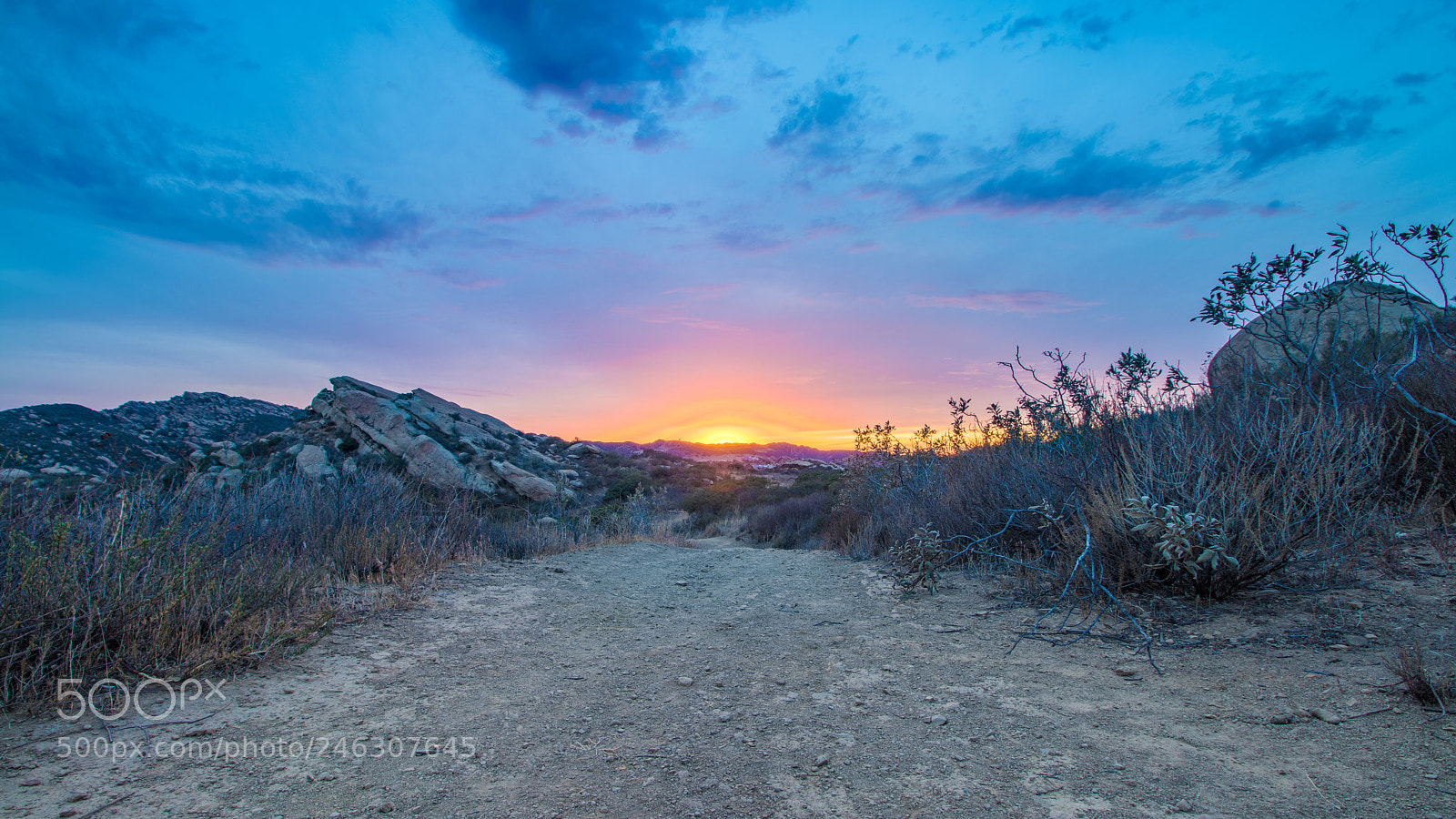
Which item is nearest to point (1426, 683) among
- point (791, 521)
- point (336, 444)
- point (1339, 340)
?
point (1339, 340)

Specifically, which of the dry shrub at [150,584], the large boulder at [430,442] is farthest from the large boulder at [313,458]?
the dry shrub at [150,584]

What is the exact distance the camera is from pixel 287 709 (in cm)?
304

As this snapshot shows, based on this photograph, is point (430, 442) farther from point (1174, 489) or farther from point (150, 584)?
point (1174, 489)

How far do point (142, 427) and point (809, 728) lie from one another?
88.4 ft

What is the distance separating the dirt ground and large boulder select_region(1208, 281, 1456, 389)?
2326 millimetres

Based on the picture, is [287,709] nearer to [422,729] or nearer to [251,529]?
[422,729]

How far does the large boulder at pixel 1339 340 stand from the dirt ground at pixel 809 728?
233cm

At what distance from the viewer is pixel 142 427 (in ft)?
67.2

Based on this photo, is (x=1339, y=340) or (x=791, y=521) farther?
(x=791, y=521)

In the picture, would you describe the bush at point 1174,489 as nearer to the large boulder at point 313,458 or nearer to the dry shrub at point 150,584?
the dry shrub at point 150,584

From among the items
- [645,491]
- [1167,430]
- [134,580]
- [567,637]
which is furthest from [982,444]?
[645,491]

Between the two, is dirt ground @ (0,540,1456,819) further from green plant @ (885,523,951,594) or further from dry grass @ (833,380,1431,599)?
green plant @ (885,523,951,594)

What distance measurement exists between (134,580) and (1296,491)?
765 cm

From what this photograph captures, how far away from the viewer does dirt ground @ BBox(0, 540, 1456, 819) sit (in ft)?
7.24
